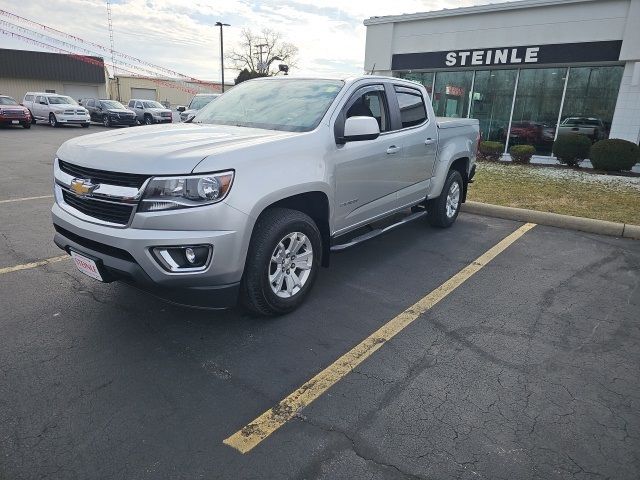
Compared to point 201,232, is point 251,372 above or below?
below

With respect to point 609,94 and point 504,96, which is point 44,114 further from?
point 609,94

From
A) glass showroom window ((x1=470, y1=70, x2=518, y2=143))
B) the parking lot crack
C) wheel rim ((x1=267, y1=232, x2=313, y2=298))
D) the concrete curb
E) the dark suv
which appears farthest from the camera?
the dark suv

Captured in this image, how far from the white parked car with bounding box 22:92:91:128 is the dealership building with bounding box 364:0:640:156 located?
649 inches

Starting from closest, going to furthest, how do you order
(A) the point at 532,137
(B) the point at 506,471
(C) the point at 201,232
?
(B) the point at 506,471
(C) the point at 201,232
(A) the point at 532,137

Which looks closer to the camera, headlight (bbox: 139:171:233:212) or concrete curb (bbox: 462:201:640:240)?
headlight (bbox: 139:171:233:212)

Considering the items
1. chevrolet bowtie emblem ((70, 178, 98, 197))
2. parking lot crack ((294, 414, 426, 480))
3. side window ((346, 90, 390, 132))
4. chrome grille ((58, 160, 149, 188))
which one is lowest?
parking lot crack ((294, 414, 426, 480))

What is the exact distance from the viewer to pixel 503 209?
7.34 metres

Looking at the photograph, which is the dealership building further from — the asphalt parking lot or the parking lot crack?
the parking lot crack

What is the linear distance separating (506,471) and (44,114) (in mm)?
29304

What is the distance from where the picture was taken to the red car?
21812 millimetres

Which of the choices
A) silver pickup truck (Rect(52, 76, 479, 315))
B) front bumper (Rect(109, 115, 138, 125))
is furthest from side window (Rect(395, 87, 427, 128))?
front bumper (Rect(109, 115, 138, 125))

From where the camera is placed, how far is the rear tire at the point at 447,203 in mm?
6199

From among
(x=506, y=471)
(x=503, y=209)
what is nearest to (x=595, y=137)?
(x=503, y=209)

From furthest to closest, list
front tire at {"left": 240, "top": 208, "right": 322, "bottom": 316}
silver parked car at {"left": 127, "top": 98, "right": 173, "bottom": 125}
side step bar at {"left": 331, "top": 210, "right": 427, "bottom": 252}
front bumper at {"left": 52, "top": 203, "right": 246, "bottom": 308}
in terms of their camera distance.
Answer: silver parked car at {"left": 127, "top": 98, "right": 173, "bottom": 125} < side step bar at {"left": 331, "top": 210, "right": 427, "bottom": 252} < front tire at {"left": 240, "top": 208, "right": 322, "bottom": 316} < front bumper at {"left": 52, "top": 203, "right": 246, "bottom": 308}
